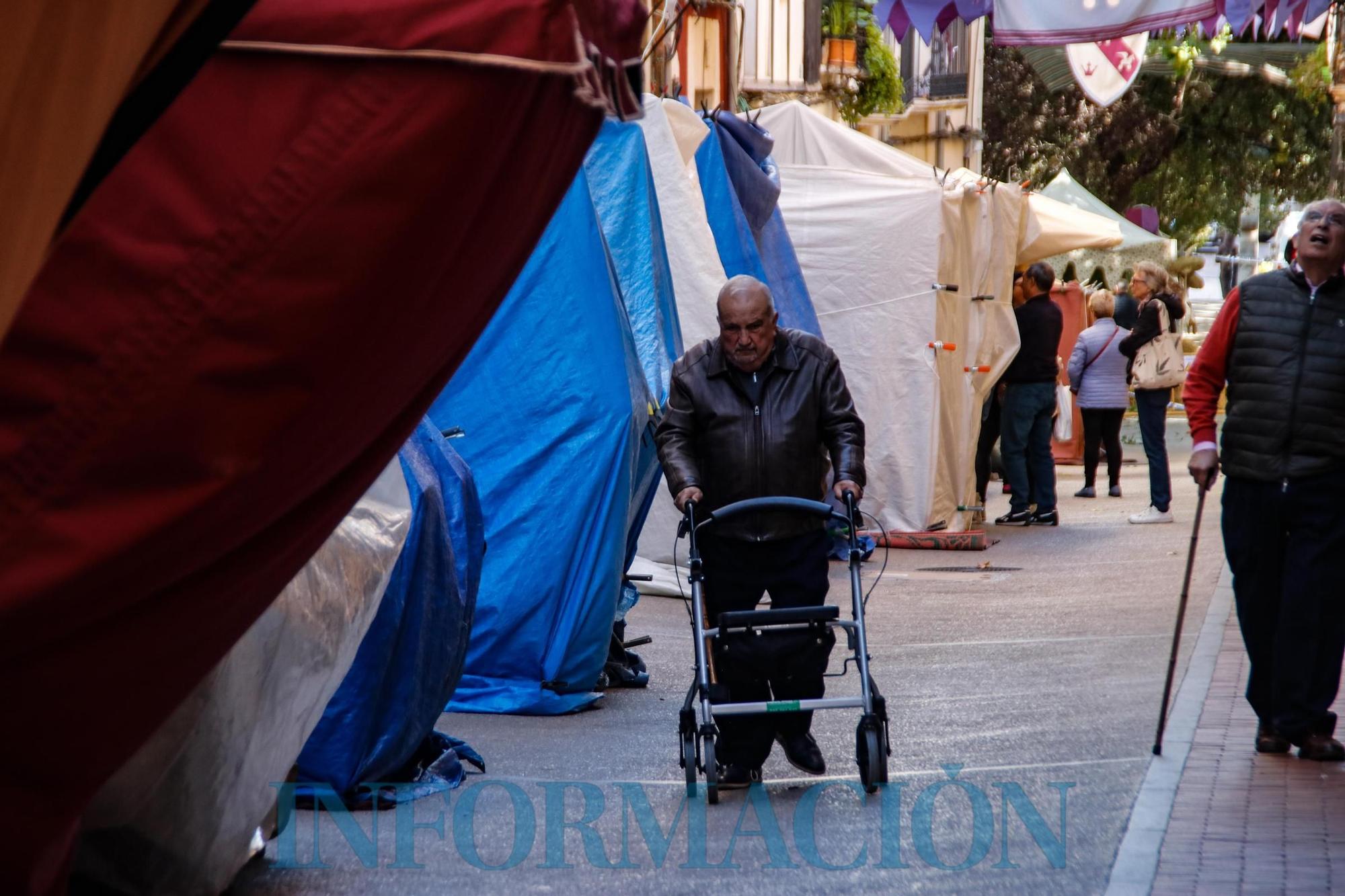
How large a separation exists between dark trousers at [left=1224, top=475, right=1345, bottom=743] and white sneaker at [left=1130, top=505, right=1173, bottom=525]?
31.9ft

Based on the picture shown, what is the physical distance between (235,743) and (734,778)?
2600 mm

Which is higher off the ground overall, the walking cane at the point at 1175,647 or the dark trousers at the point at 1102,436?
the walking cane at the point at 1175,647

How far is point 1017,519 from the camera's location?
56.4 ft

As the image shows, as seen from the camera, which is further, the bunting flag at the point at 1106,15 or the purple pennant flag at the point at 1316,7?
the bunting flag at the point at 1106,15

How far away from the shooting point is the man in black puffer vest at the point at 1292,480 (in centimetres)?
704

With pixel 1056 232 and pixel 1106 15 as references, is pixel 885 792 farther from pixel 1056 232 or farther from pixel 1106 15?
pixel 1056 232

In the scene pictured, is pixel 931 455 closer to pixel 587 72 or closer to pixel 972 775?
pixel 972 775

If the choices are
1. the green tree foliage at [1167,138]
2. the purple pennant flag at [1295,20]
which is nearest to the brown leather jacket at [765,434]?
the purple pennant flag at [1295,20]

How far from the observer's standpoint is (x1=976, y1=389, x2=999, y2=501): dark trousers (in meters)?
17.6

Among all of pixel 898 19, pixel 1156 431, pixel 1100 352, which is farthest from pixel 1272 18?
pixel 1100 352

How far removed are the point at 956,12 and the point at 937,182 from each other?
2010 millimetres

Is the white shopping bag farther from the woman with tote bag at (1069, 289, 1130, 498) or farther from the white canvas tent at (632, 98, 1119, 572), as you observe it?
the white canvas tent at (632, 98, 1119, 572)

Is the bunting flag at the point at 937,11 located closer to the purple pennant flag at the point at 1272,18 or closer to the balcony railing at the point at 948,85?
the purple pennant flag at the point at 1272,18

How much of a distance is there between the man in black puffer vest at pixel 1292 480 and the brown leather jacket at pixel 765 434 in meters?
1.44
